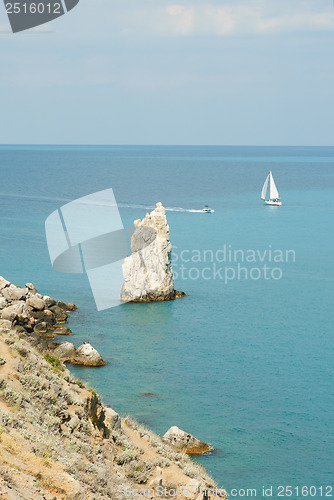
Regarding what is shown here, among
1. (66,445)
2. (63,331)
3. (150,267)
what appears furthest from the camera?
(150,267)

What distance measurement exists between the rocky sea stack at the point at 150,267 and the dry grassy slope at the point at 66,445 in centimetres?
3195

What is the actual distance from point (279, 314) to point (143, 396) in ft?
69.5

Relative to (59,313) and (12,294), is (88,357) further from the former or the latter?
(59,313)

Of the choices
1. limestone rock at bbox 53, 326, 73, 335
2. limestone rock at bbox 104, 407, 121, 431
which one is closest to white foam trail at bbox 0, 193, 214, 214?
limestone rock at bbox 53, 326, 73, 335

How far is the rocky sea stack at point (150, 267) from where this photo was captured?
184ft

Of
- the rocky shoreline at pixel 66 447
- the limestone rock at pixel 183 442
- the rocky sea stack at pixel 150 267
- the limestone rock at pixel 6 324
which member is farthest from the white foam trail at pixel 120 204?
the rocky shoreline at pixel 66 447

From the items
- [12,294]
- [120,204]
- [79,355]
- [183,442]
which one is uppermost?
[12,294]

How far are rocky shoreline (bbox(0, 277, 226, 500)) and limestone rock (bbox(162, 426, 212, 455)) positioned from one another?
150 inches

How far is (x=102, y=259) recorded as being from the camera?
2717 inches

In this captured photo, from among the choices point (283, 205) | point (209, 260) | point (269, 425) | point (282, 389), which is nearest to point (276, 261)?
point (209, 260)

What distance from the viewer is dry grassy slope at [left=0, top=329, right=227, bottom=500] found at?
1399cm

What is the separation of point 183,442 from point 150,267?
28.5 metres
